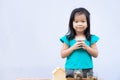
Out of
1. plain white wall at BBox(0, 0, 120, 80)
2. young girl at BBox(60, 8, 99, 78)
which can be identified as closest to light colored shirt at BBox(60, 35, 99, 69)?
young girl at BBox(60, 8, 99, 78)

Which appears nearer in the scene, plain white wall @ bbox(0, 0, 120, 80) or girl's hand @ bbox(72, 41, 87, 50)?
girl's hand @ bbox(72, 41, 87, 50)

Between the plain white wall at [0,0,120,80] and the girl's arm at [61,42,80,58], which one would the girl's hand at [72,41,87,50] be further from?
the plain white wall at [0,0,120,80]

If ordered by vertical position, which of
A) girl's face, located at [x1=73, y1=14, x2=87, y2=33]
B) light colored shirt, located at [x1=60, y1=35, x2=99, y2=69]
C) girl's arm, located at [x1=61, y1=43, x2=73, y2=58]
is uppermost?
girl's face, located at [x1=73, y1=14, x2=87, y2=33]

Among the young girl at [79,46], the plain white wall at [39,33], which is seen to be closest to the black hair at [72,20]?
the young girl at [79,46]

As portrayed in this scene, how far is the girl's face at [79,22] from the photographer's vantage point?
1428mm

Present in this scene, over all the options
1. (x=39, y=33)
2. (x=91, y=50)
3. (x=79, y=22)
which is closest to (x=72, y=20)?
(x=79, y=22)

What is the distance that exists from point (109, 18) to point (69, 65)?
0.62 m

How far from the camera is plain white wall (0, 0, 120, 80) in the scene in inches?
76.9

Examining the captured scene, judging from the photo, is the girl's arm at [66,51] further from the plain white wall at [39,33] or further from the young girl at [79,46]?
the plain white wall at [39,33]

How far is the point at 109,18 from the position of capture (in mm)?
1968

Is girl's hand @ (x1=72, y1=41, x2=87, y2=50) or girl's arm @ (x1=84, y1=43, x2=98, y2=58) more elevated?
girl's hand @ (x1=72, y1=41, x2=87, y2=50)

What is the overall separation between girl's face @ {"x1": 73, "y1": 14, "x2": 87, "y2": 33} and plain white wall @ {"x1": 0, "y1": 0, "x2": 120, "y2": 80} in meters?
0.51

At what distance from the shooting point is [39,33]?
195 cm

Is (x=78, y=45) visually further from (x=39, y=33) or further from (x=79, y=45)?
(x=39, y=33)
